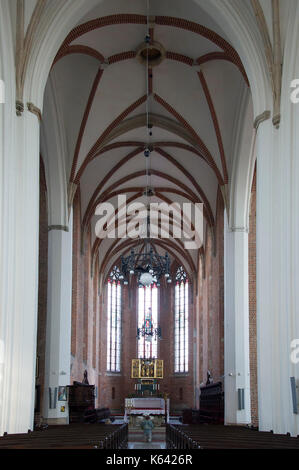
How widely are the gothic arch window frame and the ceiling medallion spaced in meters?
19.0

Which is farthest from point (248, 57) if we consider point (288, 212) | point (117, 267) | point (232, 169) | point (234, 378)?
point (117, 267)

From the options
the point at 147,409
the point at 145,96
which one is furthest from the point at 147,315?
the point at 145,96

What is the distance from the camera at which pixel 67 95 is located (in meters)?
17.0

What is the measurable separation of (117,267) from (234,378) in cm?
1763

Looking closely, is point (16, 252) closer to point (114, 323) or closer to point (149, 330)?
point (149, 330)

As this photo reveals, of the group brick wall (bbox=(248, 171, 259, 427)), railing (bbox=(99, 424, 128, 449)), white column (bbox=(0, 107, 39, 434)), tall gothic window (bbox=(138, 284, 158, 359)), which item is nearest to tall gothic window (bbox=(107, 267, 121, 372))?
tall gothic window (bbox=(138, 284, 158, 359))

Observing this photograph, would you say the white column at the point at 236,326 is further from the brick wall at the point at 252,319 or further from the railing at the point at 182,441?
the railing at the point at 182,441

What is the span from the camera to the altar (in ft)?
87.9

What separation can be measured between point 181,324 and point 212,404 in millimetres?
13580

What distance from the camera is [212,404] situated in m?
21.7

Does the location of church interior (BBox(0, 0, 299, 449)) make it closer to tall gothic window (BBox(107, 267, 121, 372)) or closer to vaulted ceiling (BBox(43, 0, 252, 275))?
vaulted ceiling (BBox(43, 0, 252, 275))

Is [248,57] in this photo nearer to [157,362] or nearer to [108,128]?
[108,128]

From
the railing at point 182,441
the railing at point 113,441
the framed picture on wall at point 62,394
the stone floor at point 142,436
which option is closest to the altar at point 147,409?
the stone floor at point 142,436

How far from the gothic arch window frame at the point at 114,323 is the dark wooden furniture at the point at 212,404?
445 inches
